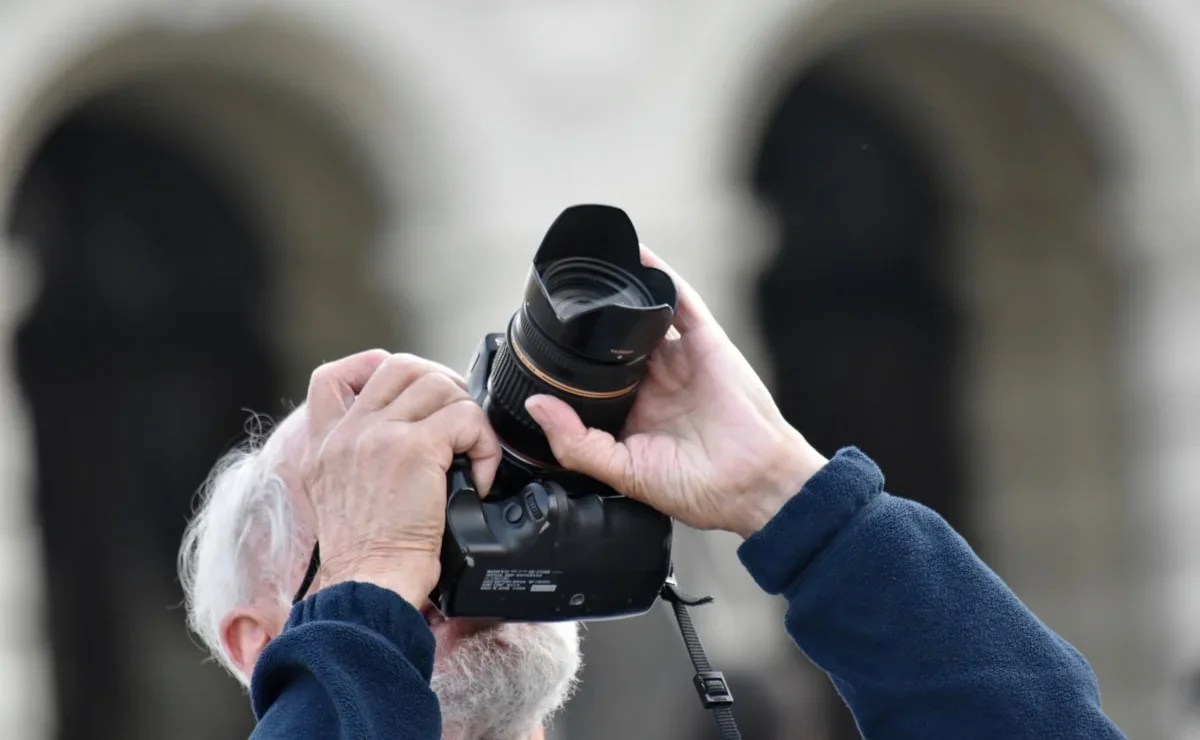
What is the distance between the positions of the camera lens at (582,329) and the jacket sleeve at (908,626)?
209 mm

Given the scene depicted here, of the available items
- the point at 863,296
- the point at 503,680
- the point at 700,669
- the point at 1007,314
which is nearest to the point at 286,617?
the point at 503,680

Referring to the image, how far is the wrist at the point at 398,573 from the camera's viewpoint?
1.42 m

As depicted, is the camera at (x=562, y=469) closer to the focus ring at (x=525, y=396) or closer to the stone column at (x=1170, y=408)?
the focus ring at (x=525, y=396)

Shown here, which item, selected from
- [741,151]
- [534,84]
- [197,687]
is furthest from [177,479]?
[741,151]

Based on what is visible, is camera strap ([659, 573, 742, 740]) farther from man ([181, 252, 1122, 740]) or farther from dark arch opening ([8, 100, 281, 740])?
dark arch opening ([8, 100, 281, 740])

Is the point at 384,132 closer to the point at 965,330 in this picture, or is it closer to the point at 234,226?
the point at 234,226

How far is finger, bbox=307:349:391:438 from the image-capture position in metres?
1.55

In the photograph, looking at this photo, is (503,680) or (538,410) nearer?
(538,410)

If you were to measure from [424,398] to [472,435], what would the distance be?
0.06m

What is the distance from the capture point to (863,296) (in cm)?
584

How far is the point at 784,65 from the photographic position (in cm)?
484

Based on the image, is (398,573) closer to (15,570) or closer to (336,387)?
(336,387)

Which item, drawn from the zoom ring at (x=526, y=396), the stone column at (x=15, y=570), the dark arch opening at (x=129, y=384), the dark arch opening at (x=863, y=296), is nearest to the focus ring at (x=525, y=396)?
the zoom ring at (x=526, y=396)

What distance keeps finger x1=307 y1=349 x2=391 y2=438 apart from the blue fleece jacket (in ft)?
0.70
